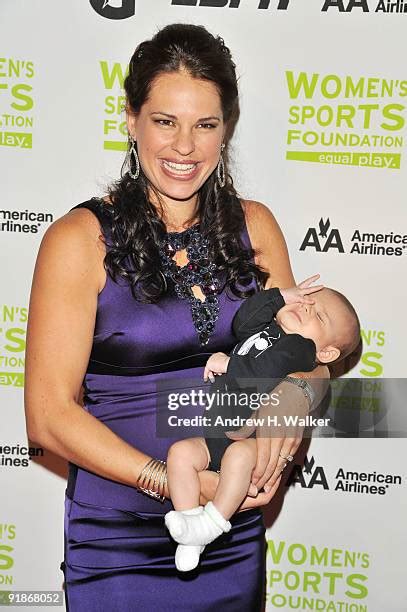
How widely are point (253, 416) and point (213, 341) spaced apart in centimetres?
23

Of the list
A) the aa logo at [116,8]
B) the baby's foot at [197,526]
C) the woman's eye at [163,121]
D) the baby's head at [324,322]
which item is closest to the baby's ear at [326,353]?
the baby's head at [324,322]

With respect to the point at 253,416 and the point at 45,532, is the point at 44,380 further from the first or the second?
the point at 45,532

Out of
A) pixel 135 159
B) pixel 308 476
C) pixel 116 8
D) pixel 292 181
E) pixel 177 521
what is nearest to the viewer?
pixel 177 521

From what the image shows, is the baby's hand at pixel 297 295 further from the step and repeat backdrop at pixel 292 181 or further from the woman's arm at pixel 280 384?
the step and repeat backdrop at pixel 292 181

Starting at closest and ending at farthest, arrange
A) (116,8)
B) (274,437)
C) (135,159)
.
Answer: (274,437) < (135,159) < (116,8)

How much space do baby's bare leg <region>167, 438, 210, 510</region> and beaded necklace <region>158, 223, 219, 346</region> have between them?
0.99 ft

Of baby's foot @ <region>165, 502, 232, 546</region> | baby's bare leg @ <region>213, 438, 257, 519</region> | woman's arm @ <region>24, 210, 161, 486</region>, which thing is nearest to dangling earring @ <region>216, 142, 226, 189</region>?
woman's arm @ <region>24, 210, 161, 486</region>

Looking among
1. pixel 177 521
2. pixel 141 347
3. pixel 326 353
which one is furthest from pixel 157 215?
pixel 177 521

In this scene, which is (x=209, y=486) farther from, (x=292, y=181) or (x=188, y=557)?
(x=292, y=181)

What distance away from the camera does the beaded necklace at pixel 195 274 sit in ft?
7.11

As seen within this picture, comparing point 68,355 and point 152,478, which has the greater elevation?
point 68,355

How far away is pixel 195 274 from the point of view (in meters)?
2.22

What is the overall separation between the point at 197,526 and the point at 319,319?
64cm

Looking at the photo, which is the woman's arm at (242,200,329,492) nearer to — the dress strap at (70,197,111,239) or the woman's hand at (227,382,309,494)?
the woman's hand at (227,382,309,494)
